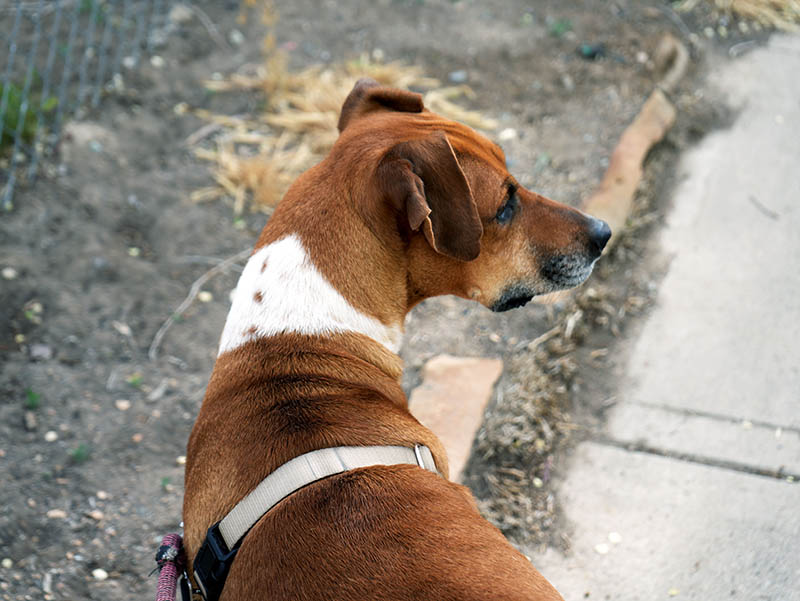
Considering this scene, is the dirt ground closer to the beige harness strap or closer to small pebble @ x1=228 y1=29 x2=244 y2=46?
small pebble @ x1=228 y1=29 x2=244 y2=46

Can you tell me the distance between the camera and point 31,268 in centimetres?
374

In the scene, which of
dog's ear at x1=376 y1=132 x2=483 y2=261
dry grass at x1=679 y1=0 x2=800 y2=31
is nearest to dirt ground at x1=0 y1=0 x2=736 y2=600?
dry grass at x1=679 y1=0 x2=800 y2=31

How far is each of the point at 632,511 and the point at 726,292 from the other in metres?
1.39

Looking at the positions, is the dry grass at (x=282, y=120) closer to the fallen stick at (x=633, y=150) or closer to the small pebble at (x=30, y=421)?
the fallen stick at (x=633, y=150)

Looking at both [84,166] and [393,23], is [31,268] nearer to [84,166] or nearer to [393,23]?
[84,166]

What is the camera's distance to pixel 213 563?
182 centimetres

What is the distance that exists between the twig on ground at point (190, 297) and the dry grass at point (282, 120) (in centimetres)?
36

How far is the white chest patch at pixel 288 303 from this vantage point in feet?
7.02

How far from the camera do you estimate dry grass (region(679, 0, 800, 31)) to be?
5531 millimetres

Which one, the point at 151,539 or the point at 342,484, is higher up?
the point at 342,484

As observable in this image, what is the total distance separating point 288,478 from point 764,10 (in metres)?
5.29

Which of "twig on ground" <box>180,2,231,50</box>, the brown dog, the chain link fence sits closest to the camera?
the brown dog

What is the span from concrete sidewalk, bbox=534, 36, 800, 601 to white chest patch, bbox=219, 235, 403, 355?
52.0 inches

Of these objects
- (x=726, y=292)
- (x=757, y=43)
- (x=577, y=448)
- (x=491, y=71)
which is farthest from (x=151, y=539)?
(x=757, y=43)
